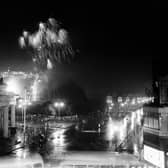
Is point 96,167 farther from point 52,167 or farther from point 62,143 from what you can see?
point 62,143

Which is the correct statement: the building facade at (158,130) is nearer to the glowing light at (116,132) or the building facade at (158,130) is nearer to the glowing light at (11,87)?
the glowing light at (116,132)

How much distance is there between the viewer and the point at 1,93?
3700cm

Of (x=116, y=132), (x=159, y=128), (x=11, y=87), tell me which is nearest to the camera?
(x=159, y=128)

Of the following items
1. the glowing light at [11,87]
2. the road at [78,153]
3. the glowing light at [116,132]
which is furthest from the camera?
the glowing light at [11,87]

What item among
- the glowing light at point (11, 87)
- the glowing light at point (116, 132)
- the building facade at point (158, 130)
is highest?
the glowing light at point (11, 87)

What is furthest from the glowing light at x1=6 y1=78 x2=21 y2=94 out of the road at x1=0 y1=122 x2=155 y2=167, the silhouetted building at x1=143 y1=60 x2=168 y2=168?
the silhouetted building at x1=143 y1=60 x2=168 y2=168

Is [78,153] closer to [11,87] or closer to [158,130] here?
[158,130]

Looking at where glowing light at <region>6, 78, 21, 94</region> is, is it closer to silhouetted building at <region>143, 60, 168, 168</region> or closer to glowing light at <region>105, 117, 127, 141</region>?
glowing light at <region>105, 117, 127, 141</region>

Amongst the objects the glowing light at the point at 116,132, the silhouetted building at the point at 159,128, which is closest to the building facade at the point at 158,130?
the silhouetted building at the point at 159,128

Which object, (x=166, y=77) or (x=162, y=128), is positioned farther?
(x=166, y=77)

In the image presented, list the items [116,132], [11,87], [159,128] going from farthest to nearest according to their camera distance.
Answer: [11,87], [116,132], [159,128]

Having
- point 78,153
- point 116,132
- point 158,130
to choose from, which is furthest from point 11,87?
point 158,130

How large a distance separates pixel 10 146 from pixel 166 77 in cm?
1835

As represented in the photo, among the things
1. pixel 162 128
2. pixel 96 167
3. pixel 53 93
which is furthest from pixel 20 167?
pixel 53 93
